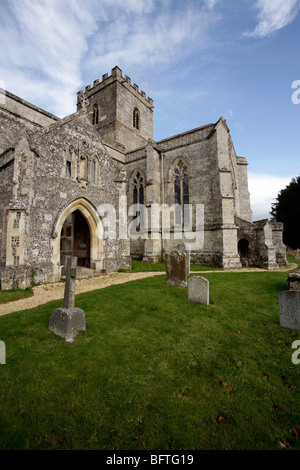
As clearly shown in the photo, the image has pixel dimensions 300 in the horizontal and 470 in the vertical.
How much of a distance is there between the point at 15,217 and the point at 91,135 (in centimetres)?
661

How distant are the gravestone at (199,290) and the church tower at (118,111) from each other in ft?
58.4

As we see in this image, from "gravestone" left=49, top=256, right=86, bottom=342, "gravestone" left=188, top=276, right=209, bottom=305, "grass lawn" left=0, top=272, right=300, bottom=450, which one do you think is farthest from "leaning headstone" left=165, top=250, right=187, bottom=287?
"gravestone" left=49, top=256, right=86, bottom=342

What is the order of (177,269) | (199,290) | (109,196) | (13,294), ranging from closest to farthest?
1. (199,290)
2. (13,294)
3. (177,269)
4. (109,196)

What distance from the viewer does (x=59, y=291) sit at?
8203mm

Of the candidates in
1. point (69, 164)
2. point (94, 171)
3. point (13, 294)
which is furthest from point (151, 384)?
point (94, 171)

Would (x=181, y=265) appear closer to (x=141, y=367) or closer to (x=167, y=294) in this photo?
(x=167, y=294)

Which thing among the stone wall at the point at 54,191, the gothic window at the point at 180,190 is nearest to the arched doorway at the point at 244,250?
the gothic window at the point at 180,190

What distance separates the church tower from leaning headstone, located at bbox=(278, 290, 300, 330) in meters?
19.4

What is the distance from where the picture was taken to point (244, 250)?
50.8 feet

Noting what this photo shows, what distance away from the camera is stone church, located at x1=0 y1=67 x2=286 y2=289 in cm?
879

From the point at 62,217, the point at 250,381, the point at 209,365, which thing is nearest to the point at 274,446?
Answer: the point at 250,381

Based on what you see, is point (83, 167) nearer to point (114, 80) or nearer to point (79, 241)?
point (79, 241)

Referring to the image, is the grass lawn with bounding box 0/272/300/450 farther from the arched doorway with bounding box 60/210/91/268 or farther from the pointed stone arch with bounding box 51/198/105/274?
the arched doorway with bounding box 60/210/91/268

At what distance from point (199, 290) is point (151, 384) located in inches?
139
